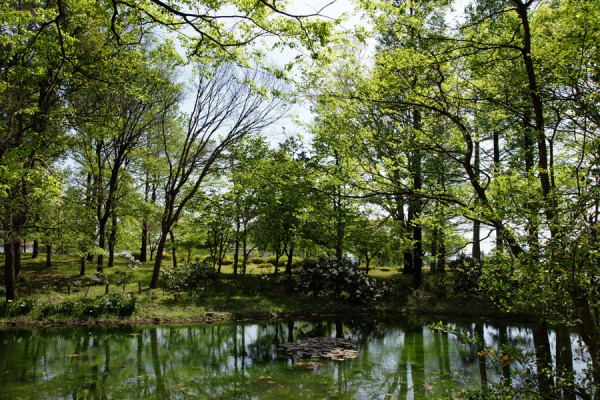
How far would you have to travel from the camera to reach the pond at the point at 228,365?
24.1 feet

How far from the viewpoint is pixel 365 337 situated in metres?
12.7

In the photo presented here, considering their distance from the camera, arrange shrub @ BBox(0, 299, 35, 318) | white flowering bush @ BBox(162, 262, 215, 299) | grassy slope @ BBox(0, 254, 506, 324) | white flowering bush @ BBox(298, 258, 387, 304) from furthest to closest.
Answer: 1. white flowering bush @ BBox(298, 258, 387, 304)
2. white flowering bush @ BBox(162, 262, 215, 299)
3. grassy slope @ BBox(0, 254, 506, 324)
4. shrub @ BBox(0, 299, 35, 318)

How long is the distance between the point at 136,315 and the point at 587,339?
44.5ft

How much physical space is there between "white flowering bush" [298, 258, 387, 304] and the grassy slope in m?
0.40

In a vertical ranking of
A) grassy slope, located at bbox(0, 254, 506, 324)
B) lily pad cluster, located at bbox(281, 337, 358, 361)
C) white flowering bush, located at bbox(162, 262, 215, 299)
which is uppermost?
white flowering bush, located at bbox(162, 262, 215, 299)

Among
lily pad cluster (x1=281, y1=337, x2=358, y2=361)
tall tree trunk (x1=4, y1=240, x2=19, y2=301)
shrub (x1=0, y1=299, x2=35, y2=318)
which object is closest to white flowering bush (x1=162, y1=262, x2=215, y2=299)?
shrub (x1=0, y1=299, x2=35, y2=318)

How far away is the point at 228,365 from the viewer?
925cm

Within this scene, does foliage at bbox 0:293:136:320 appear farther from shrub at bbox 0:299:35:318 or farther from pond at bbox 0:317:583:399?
pond at bbox 0:317:583:399

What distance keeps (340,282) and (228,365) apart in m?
9.64

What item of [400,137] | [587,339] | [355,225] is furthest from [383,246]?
[587,339]

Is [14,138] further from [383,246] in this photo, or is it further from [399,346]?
[383,246]

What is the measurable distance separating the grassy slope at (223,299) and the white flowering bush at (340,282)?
401mm

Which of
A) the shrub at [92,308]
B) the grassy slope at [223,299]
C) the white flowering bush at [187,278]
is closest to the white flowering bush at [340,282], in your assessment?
the grassy slope at [223,299]

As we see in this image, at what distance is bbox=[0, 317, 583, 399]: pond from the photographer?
7.34 meters
